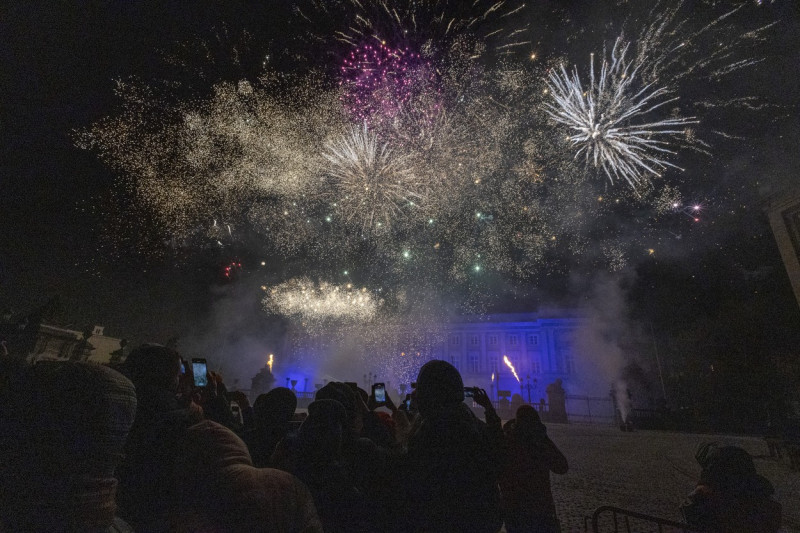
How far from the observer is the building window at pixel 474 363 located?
178ft

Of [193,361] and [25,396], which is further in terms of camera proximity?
[193,361]

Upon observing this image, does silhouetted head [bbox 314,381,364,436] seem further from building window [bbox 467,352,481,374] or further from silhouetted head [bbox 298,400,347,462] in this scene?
building window [bbox 467,352,481,374]

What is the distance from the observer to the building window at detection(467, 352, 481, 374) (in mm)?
54375

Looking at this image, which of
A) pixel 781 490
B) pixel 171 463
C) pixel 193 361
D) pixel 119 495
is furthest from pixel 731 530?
pixel 781 490

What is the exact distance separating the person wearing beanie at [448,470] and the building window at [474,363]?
55443 millimetres

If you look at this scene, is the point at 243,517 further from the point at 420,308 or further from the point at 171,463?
the point at 420,308

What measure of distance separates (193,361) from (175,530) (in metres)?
2.13

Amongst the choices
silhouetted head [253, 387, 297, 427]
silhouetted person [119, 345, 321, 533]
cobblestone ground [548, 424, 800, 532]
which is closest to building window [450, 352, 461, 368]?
cobblestone ground [548, 424, 800, 532]

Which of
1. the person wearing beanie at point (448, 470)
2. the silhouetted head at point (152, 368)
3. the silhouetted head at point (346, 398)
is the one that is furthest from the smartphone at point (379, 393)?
the silhouetted head at point (152, 368)

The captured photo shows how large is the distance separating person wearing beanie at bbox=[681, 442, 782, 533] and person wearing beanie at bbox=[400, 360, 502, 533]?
2.23m

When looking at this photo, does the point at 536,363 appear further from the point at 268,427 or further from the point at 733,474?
the point at 268,427

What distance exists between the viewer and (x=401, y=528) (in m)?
2.18

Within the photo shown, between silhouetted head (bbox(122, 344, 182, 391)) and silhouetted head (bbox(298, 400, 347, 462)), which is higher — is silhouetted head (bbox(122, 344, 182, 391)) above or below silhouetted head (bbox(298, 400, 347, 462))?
above

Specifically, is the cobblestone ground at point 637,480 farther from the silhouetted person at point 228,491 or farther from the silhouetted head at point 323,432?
the silhouetted person at point 228,491
